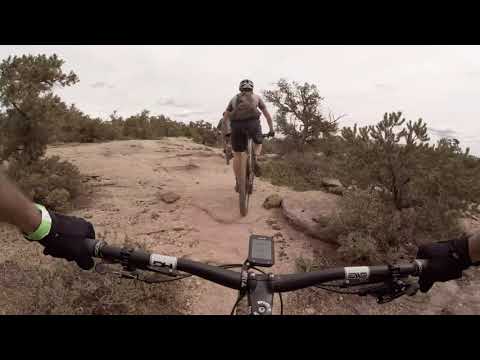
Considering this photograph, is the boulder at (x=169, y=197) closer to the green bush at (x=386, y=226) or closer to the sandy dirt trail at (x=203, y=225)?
the sandy dirt trail at (x=203, y=225)

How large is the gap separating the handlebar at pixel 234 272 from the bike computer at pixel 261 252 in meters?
0.12

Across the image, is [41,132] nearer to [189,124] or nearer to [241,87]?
[241,87]

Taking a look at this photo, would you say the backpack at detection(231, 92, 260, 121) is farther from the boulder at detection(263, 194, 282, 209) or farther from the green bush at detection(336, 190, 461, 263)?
the green bush at detection(336, 190, 461, 263)

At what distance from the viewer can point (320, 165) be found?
32.0ft

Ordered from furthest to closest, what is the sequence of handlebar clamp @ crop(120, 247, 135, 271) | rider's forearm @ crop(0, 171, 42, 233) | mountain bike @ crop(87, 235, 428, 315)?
1. handlebar clamp @ crop(120, 247, 135, 271)
2. mountain bike @ crop(87, 235, 428, 315)
3. rider's forearm @ crop(0, 171, 42, 233)

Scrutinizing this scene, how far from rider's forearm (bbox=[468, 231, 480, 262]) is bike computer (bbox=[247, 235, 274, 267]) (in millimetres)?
768

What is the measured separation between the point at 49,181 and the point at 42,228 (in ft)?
16.0

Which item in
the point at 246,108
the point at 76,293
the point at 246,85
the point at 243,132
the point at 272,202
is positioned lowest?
the point at 76,293

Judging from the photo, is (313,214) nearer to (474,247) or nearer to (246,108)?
(246,108)

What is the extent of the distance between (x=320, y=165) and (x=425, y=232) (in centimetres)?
531

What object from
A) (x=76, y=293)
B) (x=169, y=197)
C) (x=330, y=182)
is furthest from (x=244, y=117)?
(x=76, y=293)

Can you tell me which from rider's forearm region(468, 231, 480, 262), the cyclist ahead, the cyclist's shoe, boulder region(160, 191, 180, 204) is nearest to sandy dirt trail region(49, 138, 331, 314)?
boulder region(160, 191, 180, 204)

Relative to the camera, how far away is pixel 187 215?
18.6ft

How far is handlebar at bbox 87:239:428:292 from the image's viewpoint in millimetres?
1440
